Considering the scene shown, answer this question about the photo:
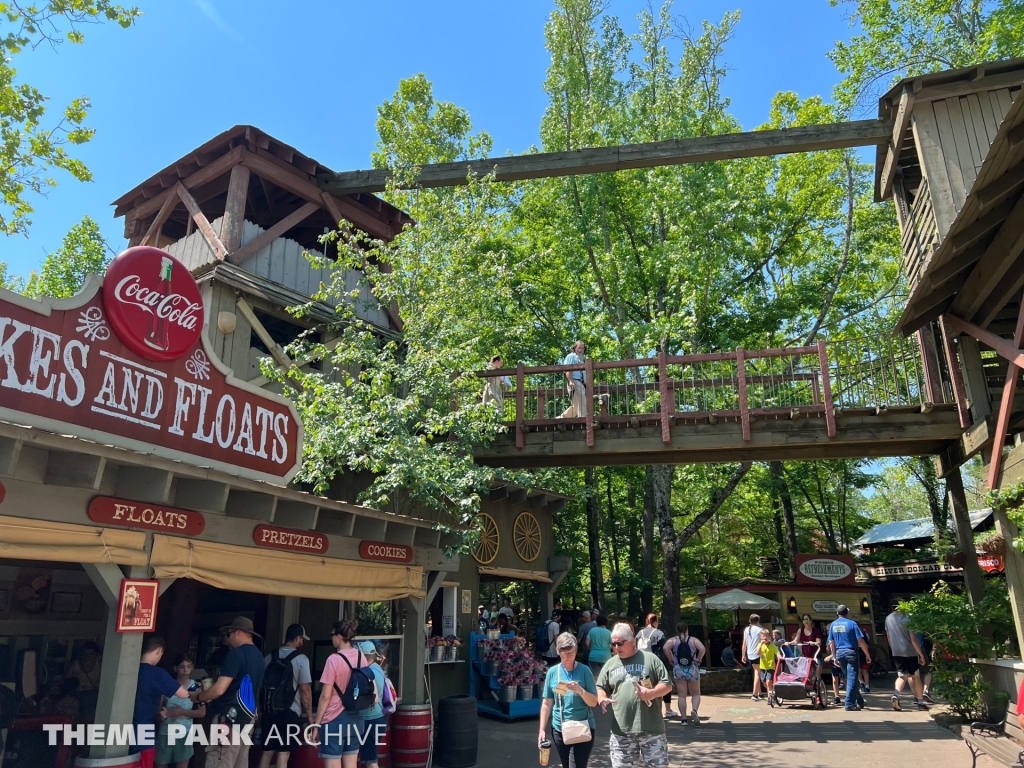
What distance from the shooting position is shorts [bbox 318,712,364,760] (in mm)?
6805

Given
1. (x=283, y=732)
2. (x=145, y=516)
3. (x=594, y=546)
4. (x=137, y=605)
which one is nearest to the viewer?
(x=137, y=605)

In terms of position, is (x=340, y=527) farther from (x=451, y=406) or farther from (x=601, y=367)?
(x=601, y=367)

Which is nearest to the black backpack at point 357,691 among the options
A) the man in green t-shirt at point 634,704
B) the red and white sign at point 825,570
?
the man in green t-shirt at point 634,704

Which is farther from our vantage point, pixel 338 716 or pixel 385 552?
pixel 385 552

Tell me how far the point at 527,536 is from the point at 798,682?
256 inches

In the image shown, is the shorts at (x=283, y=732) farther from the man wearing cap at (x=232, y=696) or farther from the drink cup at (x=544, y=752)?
the drink cup at (x=544, y=752)

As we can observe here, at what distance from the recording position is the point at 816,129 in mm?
13672

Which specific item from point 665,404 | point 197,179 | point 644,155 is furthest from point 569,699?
point 197,179

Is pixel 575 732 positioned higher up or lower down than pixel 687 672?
lower down

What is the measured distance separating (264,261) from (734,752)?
10.9m

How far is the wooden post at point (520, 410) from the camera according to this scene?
12938 millimetres

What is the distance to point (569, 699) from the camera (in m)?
6.38

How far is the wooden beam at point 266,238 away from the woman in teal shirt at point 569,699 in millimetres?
9140

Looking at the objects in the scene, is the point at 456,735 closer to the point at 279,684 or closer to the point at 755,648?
the point at 279,684
